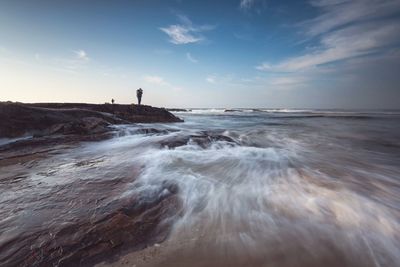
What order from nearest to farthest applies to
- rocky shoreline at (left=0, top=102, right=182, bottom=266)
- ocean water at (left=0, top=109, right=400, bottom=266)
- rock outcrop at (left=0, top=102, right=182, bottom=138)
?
rocky shoreline at (left=0, top=102, right=182, bottom=266)
ocean water at (left=0, top=109, right=400, bottom=266)
rock outcrop at (left=0, top=102, right=182, bottom=138)

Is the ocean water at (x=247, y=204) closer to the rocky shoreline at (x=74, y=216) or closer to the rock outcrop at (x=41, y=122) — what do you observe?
the rocky shoreline at (x=74, y=216)

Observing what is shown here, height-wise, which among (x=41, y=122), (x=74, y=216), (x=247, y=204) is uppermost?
(x=41, y=122)

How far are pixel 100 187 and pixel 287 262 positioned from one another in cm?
244

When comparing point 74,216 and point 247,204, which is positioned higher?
point 74,216

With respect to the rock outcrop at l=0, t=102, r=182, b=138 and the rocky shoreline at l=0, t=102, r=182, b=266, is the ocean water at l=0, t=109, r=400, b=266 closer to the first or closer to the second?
the rocky shoreline at l=0, t=102, r=182, b=266

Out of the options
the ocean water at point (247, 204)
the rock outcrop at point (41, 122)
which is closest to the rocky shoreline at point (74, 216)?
the ocean water at point (247, 204)

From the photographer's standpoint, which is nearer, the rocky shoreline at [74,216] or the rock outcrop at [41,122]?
the rocky shoreline at [74,216]

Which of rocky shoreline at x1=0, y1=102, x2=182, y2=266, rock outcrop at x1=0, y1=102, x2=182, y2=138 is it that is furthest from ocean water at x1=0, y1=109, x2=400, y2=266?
rock outcrop at x1=0, y1=102, x2=182, y2=138

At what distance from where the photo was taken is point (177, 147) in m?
5.93

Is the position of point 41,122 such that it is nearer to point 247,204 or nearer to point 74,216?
point 74,216

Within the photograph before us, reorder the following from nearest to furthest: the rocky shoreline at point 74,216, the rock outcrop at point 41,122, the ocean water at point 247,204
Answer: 1. the rocky shoreline at point 74,216
2. the ocean water at point 247,204
3. the rock outcrop at point 41,122

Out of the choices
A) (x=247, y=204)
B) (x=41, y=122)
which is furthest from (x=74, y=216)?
(x=41, y=122)

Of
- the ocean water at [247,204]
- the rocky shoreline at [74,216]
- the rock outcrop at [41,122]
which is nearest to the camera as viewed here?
the rocky shoreline at [74,216]

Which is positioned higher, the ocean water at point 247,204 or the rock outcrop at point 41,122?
the rock outcrop at point 41,122
